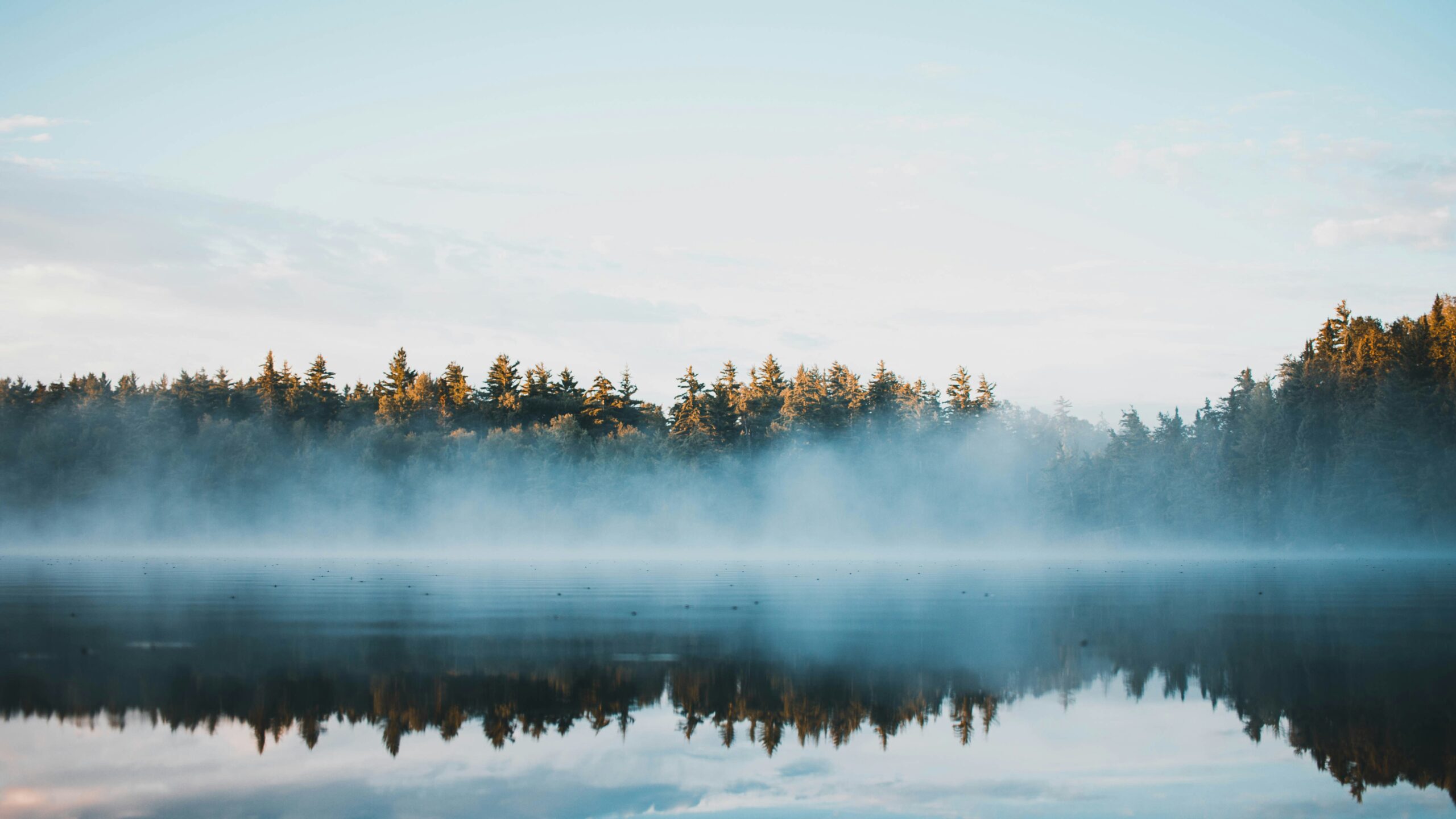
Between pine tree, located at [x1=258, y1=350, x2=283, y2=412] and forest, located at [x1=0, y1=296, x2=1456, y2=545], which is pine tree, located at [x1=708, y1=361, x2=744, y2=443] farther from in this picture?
pine tree, located at [x1=258, y1=350, x2=283, y2=412]

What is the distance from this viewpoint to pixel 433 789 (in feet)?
19.8

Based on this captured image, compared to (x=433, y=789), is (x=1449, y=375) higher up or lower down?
higher up

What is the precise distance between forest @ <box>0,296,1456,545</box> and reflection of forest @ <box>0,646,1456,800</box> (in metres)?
73.7

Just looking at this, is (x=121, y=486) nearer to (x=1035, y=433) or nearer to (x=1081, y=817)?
(x=1035, y=433)

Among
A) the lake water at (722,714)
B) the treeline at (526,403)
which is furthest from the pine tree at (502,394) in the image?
the lake water at (722,714)

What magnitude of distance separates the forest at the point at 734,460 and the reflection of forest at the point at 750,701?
73.7 m

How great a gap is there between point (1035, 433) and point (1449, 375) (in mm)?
39129

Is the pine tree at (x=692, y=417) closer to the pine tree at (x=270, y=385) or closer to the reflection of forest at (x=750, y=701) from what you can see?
the pine tree at (x=270, y=385)

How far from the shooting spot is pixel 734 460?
95.1 m

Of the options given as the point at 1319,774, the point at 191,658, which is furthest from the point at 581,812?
the point at 191,658

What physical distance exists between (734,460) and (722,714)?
8679cm

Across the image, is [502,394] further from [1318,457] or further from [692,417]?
[1318,457]

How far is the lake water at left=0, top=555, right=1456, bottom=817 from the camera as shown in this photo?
608 centimetres

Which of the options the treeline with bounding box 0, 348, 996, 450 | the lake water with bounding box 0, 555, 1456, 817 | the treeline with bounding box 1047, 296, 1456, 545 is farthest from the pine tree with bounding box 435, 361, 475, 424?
the lake water with bounding box 0, 555, 1456, 817
